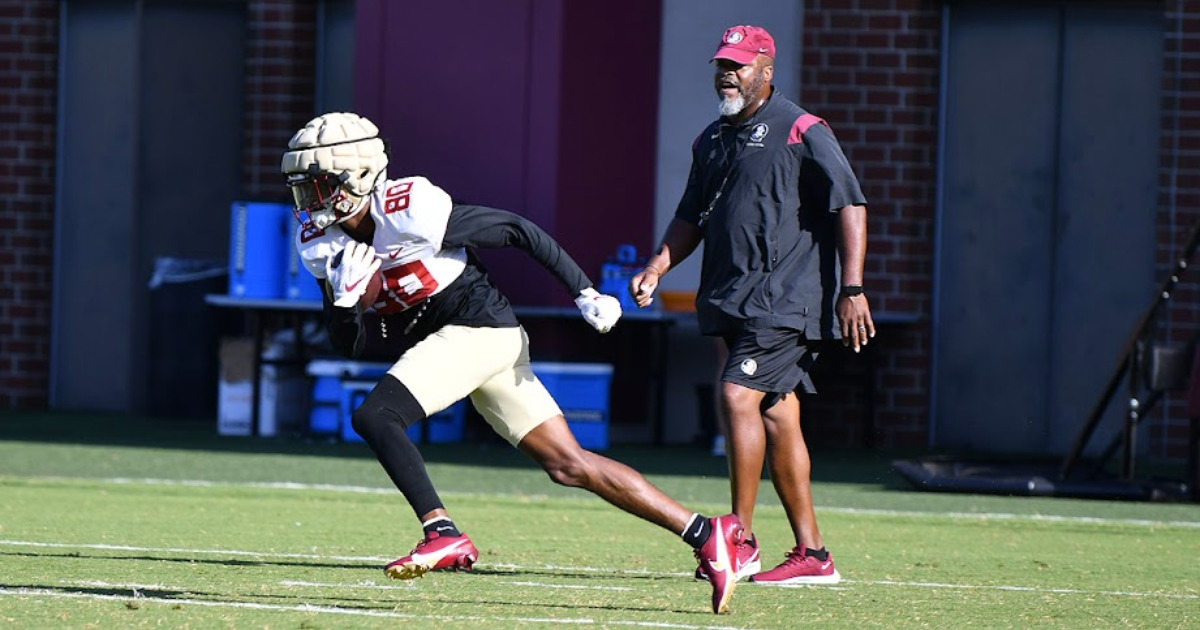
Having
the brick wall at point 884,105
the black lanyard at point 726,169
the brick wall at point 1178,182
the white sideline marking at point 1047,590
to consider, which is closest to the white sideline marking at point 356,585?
the white sideline marking at point 1047,590

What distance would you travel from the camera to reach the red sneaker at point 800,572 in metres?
7.56

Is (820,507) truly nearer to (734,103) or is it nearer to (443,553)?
(734,103)

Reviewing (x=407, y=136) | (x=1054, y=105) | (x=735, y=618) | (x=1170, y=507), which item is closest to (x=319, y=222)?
(x=735, y=618)

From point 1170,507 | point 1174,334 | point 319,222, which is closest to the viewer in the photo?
point 319,222

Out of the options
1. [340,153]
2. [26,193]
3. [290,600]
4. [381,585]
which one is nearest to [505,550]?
[381,585]

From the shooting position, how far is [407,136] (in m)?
16.2

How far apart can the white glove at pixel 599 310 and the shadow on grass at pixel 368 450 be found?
616 centimetres

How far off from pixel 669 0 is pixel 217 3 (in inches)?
168

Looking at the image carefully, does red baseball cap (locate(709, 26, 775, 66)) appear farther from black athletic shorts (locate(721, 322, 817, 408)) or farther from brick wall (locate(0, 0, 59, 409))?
brick wall (locate(0, 0, 59, 409))

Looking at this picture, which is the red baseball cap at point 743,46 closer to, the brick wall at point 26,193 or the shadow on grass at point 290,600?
the shadow on grass at point 290,600

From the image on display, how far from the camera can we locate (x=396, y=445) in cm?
666

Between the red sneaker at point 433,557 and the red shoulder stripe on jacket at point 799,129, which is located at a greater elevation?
the red shoulder stripe on jacket at point 799,129

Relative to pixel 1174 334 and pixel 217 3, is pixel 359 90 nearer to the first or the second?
pixel 217 3

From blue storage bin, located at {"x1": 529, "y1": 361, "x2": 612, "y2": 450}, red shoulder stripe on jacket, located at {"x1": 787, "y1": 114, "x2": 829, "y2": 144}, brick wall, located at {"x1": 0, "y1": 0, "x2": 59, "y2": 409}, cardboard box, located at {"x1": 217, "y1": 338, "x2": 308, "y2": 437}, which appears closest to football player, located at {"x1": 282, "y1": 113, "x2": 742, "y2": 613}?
red shoulder stripe on jacket, located at {"x1": 787, "y1": 114, "x2": 829, "y2": 144}
